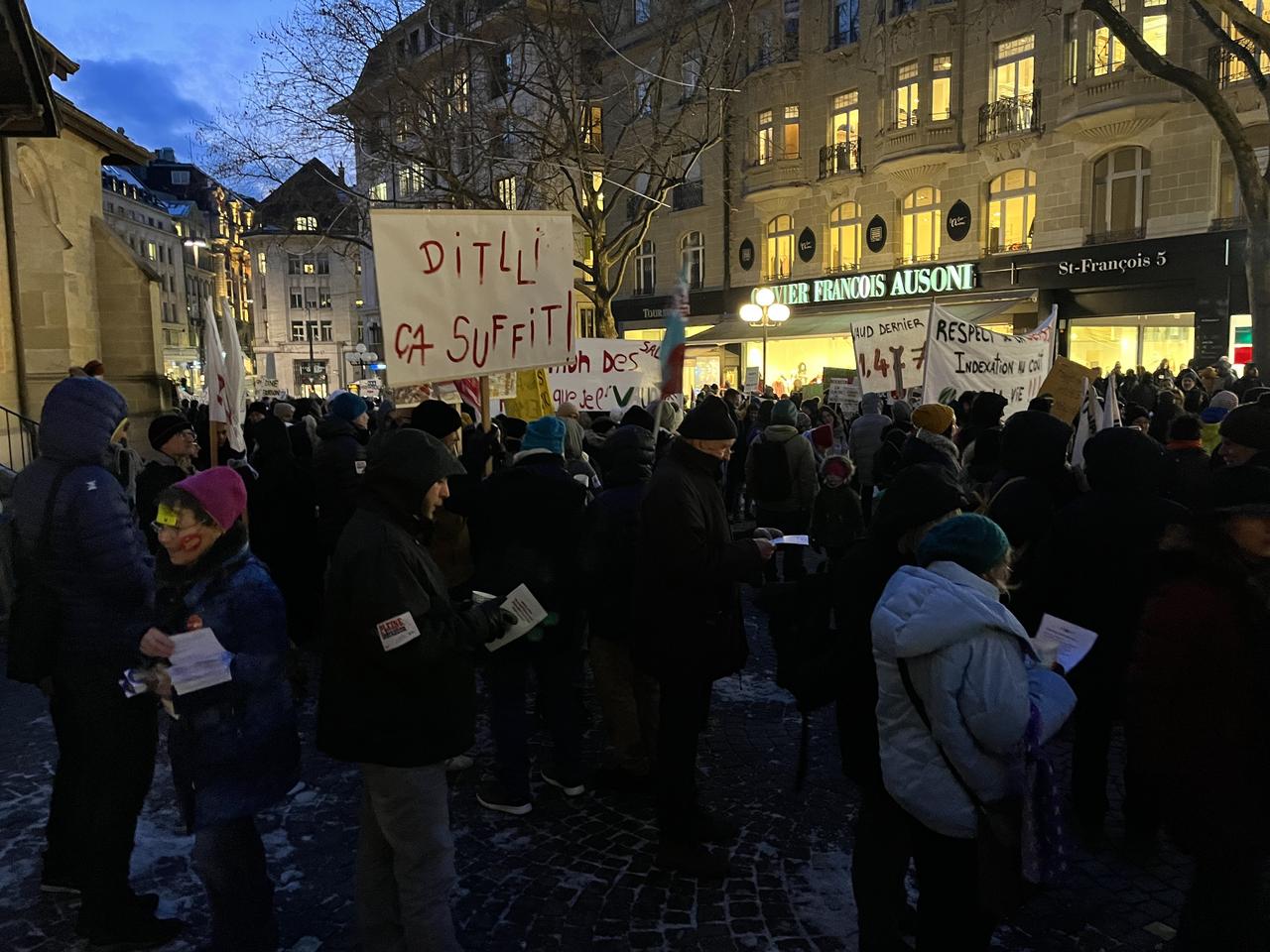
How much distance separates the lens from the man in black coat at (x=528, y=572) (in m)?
4.42

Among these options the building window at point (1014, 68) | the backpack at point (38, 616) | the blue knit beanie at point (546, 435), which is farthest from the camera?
the building window at point (1014, 68)

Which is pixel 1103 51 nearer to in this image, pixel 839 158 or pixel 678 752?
pixel 839 158

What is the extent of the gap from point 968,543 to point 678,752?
1861 mm

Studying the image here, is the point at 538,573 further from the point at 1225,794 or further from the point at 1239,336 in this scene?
the point at 1239,336

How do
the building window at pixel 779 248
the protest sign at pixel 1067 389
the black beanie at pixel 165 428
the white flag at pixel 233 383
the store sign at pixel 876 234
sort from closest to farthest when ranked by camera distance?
the black beanie at pixel 165 428
the white flag at pixel 233 383
the protest sign at pixel 1067 389
the store sign at pixel 876 234
the building window at pixel 779 248

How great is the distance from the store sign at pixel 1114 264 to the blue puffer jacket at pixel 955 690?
821 inches

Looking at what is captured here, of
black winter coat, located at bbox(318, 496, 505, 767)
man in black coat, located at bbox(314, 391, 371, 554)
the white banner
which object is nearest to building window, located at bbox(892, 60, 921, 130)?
the white banner

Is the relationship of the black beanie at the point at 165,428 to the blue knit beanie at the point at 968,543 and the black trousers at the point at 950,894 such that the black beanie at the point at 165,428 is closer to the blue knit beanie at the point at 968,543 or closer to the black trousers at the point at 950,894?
the blue knit beanie at the point at 968,543

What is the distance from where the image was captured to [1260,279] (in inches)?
538

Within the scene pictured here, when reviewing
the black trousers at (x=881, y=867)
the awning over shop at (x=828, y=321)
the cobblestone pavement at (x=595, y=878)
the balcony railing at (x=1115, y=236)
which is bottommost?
the cobblestone pavement at (x=595, y=878)

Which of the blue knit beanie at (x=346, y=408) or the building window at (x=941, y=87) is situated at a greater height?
the building window at (x=941, y=87)

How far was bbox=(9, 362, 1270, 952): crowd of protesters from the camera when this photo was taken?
2.54m

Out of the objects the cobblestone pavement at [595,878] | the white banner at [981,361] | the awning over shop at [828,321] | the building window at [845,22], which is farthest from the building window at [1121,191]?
the cobblestone pavement at [595,878]

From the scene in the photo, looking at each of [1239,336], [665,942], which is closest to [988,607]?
[665,942]
